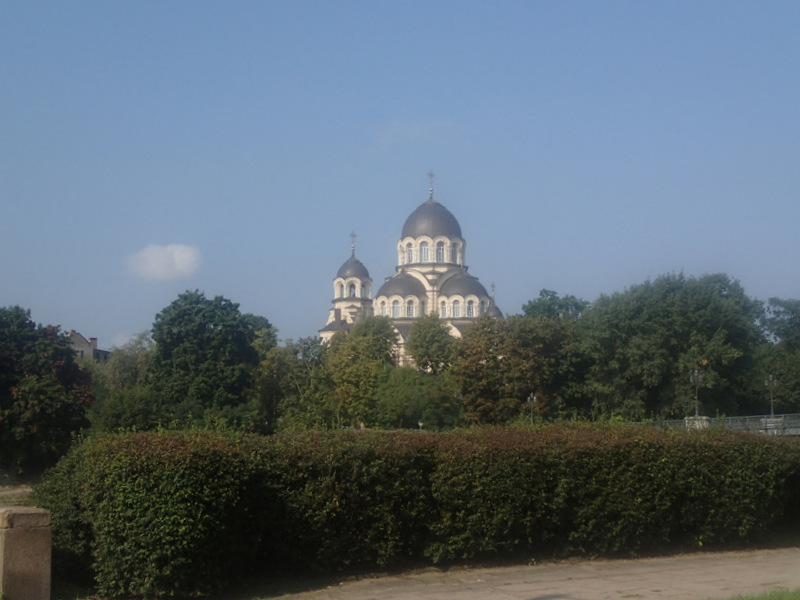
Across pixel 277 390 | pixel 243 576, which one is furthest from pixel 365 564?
pixel 277 390

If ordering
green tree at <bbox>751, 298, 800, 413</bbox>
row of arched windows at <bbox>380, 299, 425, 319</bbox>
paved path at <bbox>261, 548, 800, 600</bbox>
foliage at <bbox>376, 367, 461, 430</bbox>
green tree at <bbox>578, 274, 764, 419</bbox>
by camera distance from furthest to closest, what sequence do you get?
row of arched windows at <bbox>380, 299, 425, 319</bbox>, green tree at <bbox>751, 298, 800, 413</bbox>, foliage at <bbox>376, 367, 461, 430</bbox>, green tree at <bbox>578, 274, 764, 419</bbox>, paved path at <bbox>261, 548, 800, 600</bbox>

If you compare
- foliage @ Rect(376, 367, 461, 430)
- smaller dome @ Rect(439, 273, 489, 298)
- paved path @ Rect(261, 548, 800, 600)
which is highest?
smaller dome @ Rect(439, 273, 489, 298)

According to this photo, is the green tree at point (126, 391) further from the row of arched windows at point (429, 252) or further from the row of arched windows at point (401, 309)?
the row of arched windows at point (429, 252)

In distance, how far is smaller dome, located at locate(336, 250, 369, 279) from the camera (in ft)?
Answer: 322

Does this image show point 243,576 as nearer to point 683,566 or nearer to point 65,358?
point 683,566

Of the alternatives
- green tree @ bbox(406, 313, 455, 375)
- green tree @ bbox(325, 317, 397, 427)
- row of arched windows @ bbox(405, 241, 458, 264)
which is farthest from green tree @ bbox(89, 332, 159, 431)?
row of arched windows @ bbox(405, 241, 458, 264)

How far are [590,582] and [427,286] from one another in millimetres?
79174

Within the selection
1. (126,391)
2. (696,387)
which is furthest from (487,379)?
(126,391)

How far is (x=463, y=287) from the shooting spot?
8812 centimetres

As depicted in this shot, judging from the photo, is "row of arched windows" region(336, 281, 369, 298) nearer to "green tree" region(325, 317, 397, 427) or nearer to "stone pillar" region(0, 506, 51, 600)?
"green tree" region(325, 317, 397, 427)

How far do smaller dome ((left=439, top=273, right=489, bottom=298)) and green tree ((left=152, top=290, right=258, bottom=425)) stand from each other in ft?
140

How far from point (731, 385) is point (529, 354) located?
10547 millimetres

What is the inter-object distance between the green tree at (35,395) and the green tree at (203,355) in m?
5.74

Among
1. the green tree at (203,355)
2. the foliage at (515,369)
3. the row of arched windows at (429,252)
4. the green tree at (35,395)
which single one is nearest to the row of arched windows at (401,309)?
the row of arched windows at (429,252)
